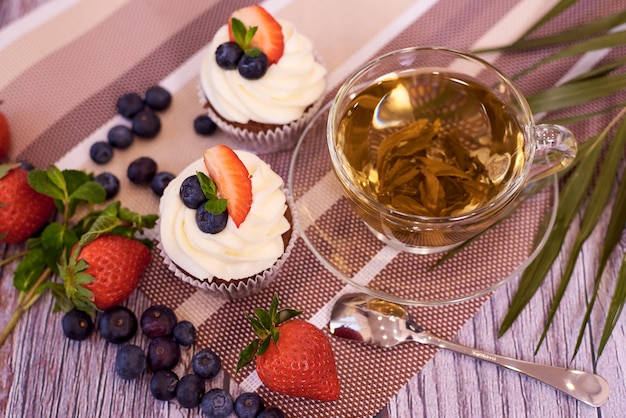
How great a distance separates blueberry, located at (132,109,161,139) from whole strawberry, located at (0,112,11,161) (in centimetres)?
32

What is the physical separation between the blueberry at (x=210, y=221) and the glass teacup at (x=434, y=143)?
0.26m

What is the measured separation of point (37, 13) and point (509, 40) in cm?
134

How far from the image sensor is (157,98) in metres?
1.63

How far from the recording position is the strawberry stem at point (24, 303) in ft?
4.73

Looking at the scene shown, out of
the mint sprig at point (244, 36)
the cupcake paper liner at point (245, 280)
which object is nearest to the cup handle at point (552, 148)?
the cupcake paper liner at point (245, 280)

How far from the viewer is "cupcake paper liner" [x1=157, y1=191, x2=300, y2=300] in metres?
1.33

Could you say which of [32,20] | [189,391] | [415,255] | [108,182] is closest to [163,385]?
[189,391]

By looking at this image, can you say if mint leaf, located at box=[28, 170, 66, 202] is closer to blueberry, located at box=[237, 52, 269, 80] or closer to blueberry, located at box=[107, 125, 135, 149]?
blueberry, located at box=[107, 125, 135, 149]

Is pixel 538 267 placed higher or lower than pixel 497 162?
lower

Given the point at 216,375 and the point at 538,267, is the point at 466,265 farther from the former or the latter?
the point at 216,375

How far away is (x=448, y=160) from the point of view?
1.41 m

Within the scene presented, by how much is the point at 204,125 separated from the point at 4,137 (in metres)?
0.50

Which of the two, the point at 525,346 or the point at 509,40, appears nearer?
the point at 525,346

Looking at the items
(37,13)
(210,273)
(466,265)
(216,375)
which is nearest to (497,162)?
(466,265)
